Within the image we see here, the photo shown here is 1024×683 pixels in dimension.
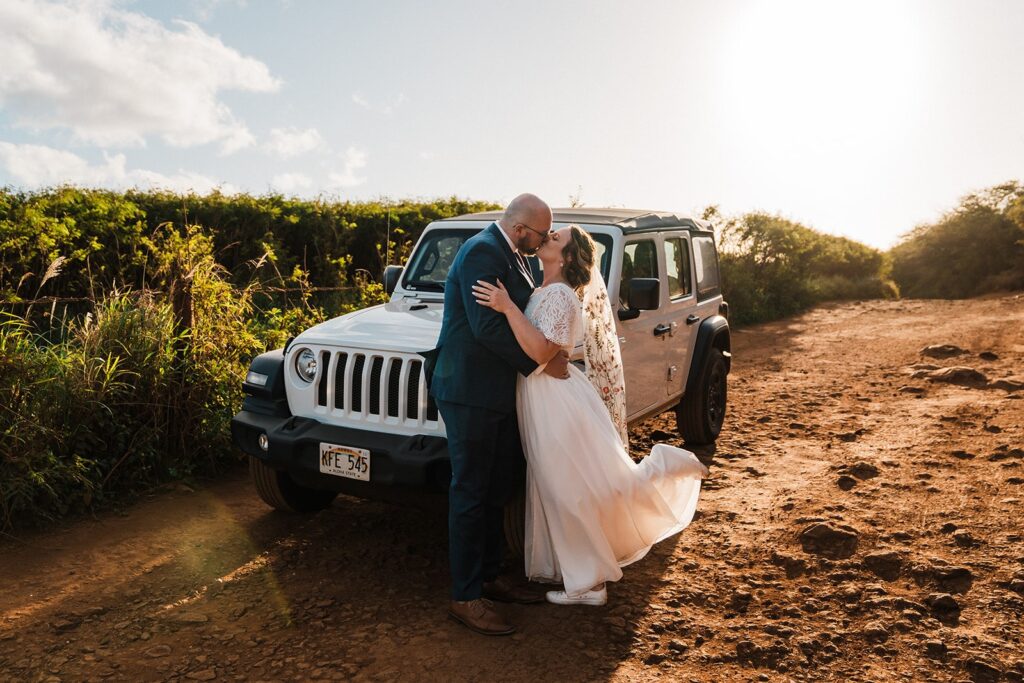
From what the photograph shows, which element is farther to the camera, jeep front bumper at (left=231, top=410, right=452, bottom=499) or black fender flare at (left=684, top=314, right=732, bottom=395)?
black fender flare at (left=684, top=314, right=732, bottom=395)

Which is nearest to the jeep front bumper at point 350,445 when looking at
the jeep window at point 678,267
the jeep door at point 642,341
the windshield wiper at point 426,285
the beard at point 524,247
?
the beard at point 524,247

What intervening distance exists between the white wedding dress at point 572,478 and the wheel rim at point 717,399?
2.97 m


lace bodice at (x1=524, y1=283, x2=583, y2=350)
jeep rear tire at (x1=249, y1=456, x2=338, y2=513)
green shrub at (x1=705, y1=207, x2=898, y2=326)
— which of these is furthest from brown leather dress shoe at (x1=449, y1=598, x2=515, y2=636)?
green shrub at (x1=705, y1=207, x2=898, y2=326)

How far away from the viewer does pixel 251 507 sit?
5.69 m

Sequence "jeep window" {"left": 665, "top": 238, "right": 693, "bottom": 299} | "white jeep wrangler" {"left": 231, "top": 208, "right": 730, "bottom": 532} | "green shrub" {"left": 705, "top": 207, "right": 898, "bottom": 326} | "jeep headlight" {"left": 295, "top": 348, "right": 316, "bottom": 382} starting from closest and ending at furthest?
1. "white jeep wrangler" {"left": 231, "top": 208, "right": 730, "bottom": 532}
2. "jeep headlight" {"left": 295, "top": 348, "right": 316, "bottom": 382}
3. "jeep window" {"left": 665, "top": 238, "right": 693, "bottom": 299}
4. "green shrub" {"left": 705, "top": 207, "right": 898, "bottom": 326}

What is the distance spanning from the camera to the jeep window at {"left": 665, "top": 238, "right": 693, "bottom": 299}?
6371 mm

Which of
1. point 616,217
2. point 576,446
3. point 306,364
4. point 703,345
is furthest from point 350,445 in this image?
point 703,345

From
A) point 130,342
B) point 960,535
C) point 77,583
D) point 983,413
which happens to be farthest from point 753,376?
point 77,583

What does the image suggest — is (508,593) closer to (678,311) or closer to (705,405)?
(678,311)

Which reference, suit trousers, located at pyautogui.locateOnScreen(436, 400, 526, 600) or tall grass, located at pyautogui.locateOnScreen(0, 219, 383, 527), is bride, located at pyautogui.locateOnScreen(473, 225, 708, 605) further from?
tall grass, located at pyautogui.locateOnScreen(0, 219, 383, 527)

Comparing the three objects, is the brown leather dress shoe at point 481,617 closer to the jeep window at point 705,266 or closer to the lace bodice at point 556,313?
the lace bodice at point 556,313

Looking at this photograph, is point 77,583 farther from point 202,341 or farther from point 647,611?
point 647,611

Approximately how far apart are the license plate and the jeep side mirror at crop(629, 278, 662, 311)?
1851 mm

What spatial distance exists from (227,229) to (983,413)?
912 centimetres
